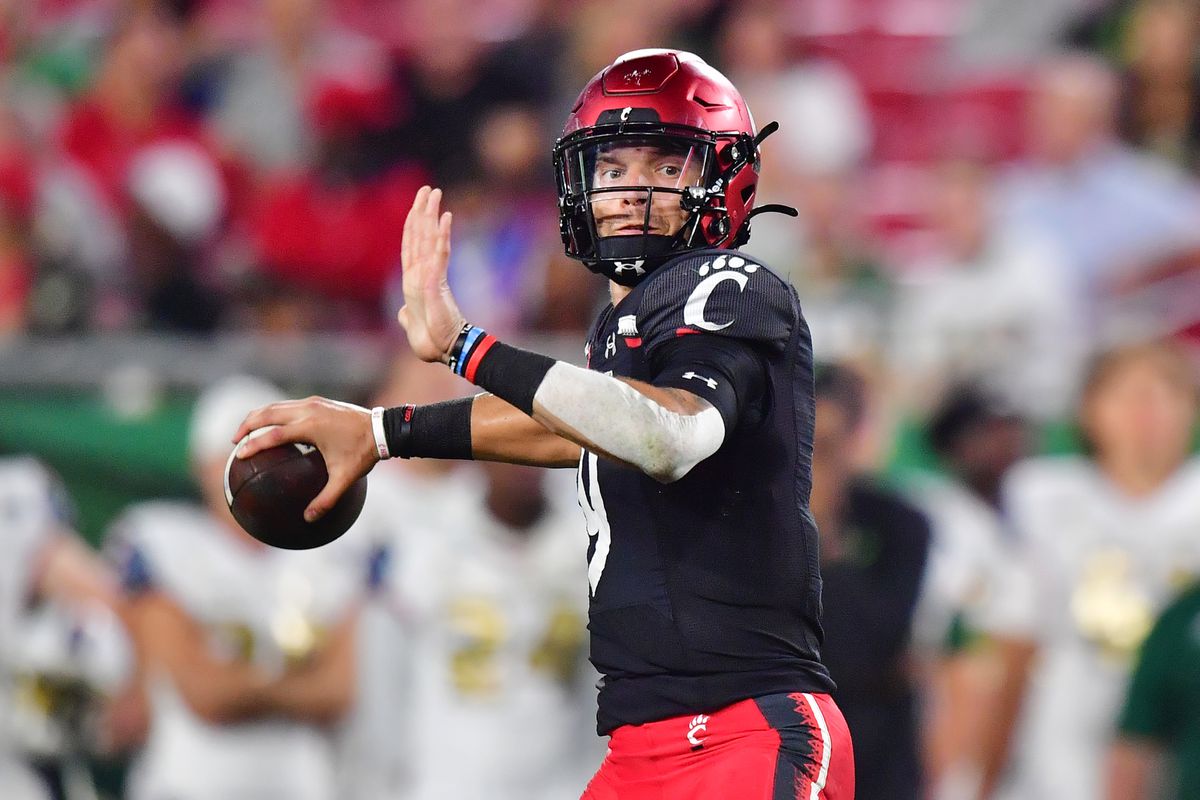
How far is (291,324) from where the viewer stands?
22.6 ft

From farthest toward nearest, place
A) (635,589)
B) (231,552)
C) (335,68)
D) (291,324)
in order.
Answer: (335,68), (291,324), (231,552), (635,589)

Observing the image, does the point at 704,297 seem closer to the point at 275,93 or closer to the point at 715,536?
the point at 715,536

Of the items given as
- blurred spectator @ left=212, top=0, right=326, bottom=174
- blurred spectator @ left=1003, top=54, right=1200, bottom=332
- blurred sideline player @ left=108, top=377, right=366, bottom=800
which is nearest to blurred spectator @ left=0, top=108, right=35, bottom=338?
blurred spectator @ left=212, top=0, right=326, bottom=174

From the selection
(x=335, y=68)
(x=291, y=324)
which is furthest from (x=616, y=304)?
(x=335, y=68)

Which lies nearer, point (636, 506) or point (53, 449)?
point (636, 506)

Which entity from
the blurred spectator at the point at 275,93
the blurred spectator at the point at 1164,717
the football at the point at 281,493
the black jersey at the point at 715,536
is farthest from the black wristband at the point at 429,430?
the blurred spectator at the point at 275,93

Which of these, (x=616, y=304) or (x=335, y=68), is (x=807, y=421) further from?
(x=335, y=68)

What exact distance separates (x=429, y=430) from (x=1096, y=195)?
16.6 feet

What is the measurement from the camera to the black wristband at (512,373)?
2709 millimetres

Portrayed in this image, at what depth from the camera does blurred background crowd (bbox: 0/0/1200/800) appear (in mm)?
5660

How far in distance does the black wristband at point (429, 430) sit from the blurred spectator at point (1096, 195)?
459 centimetres

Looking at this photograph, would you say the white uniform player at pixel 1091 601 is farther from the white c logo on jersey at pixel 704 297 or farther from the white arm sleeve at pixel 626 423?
the white arm sleeve at pixel 626 423

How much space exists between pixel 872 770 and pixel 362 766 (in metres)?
1.99

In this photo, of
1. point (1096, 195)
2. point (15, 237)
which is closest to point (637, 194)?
point (15, 237)
